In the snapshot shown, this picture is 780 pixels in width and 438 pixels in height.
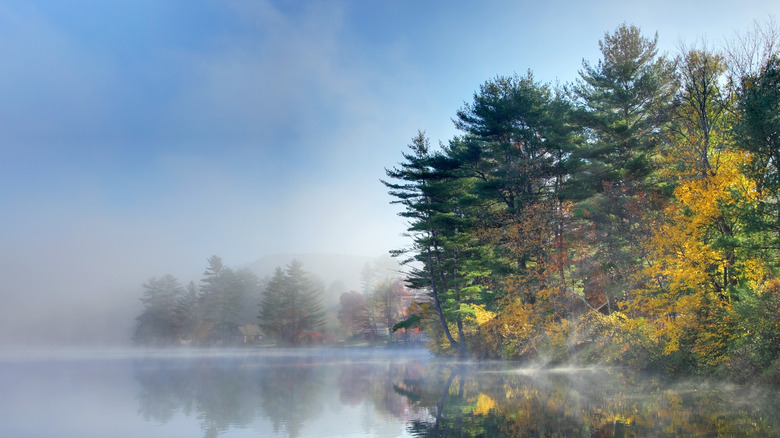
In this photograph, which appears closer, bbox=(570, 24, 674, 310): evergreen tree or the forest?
the forest

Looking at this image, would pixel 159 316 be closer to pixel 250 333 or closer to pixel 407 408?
pixel 250 333

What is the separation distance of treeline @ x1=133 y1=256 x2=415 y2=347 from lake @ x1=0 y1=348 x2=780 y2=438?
62583mm

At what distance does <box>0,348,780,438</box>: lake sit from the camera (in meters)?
12.8

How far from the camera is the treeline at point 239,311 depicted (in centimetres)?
9100

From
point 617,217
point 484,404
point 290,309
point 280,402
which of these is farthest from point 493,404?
point 290,309

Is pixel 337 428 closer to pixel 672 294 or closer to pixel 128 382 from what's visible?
pixel 672 294

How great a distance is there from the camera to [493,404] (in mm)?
17359

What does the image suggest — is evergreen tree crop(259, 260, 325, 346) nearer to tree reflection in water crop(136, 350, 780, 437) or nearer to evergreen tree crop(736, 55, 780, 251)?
tree reflection in water crop(136, 350, 780, 437)

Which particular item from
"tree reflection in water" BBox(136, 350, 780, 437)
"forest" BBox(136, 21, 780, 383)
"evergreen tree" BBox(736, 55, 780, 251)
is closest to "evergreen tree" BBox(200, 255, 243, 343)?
"forest" BBox(136, 21, 780, 383)

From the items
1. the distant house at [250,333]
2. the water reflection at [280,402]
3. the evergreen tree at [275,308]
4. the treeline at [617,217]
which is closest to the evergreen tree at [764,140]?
the treeline at [617,217]

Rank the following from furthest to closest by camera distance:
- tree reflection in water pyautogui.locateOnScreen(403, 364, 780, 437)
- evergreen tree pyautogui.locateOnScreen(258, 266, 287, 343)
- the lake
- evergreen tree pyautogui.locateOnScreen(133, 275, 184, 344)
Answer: evergreen tree pyautogui.locateOnScreen(133, 275, 184, 344), evergreen tree pyautogui.locateOnScreen(258, 266, 287, 343), the lake, tree reflection in water pyautogui.locateOnScreen(403, 364, 780, 437)

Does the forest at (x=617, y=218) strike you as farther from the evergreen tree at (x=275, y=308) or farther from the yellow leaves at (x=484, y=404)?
the evergreen tree at (x=275, y=308)

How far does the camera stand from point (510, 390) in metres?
21.3

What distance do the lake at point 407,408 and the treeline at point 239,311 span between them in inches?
2464
